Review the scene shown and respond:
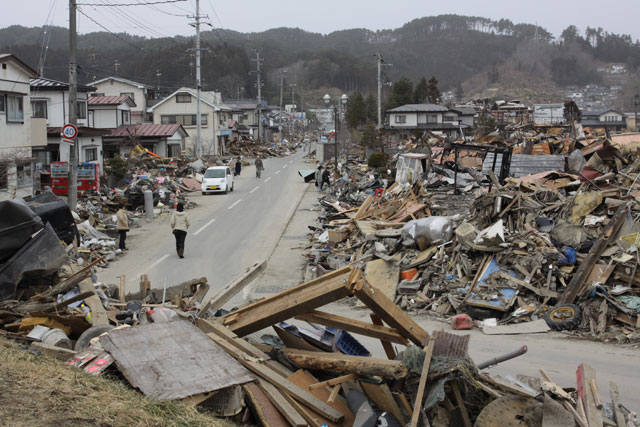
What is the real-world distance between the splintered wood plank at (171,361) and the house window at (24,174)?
20219 millimetres

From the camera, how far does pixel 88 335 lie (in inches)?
304

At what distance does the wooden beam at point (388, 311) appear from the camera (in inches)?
265

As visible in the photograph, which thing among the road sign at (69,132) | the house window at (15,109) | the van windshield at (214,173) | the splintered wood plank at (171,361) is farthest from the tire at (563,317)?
the van windshield at (214,173)

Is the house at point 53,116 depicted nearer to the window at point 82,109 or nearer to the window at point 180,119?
the window at point 82,109

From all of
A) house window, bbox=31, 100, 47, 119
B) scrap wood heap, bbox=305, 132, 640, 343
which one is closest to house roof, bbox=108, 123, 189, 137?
house window, bbox=31, 100, 47, 119

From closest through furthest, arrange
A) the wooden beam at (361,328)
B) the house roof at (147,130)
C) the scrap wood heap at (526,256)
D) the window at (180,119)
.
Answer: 1. the wooden beam at (361,328)
2. the scrap wood heap at (526,256)
3. the house roof at (147,130)
4. the window at (180,119)

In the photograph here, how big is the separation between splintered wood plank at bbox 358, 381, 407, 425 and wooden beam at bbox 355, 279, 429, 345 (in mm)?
715

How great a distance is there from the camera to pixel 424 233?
15.3m

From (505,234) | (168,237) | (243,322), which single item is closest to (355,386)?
(243,322)

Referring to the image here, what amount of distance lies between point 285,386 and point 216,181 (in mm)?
29656

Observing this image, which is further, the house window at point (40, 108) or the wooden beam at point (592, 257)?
the house window at point (40, 108)

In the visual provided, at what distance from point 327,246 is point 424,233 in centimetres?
476

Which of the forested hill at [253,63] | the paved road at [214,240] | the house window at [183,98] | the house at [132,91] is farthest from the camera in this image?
the forested hill at [253,63]

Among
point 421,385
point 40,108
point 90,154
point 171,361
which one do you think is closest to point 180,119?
point 90,154
